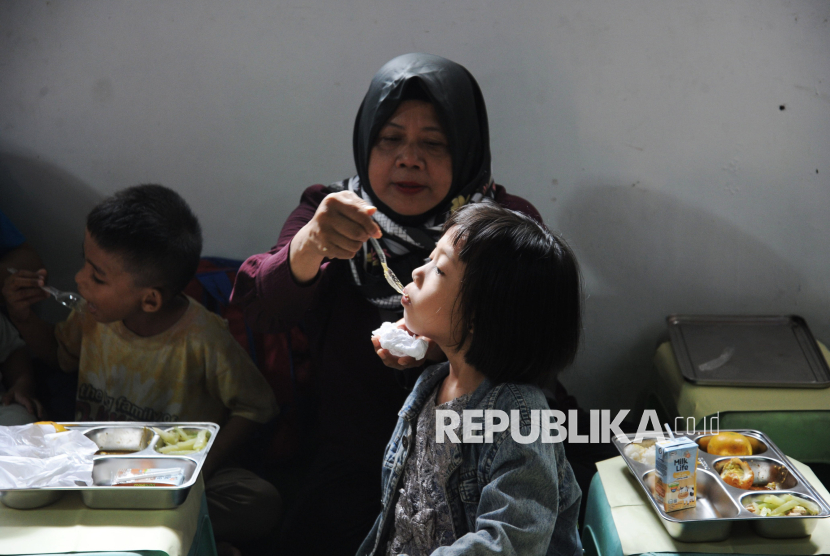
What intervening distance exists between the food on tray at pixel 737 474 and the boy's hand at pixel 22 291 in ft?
6.00

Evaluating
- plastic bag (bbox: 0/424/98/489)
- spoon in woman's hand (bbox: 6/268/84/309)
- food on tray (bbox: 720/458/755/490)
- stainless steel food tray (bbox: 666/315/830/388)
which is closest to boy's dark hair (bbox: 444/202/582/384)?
food on tray (bbox: 720/458/755/490)

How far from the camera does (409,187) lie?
1.63 meters

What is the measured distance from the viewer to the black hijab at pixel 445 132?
5.22 feet

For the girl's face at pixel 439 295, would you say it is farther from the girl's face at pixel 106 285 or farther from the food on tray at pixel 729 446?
the girl's face at pixel 106 285

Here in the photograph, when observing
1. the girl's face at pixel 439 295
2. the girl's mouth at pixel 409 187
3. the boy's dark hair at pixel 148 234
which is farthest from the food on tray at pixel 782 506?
the boy's dark hair at pixel 148 234

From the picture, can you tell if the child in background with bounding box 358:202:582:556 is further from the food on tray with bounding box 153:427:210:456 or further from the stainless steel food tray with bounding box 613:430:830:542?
the food on tray with bounding box 153:427:210:456

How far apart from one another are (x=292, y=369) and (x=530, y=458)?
3.66 feet

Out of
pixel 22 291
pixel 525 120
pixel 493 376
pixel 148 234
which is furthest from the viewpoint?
pixel 525 120

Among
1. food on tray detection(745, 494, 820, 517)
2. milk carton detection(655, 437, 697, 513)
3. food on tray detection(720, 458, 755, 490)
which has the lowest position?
food on tray detection(745, 494, 820, 517)

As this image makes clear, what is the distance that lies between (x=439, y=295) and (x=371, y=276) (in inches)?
19.4

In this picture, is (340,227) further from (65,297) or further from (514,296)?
(65,297)

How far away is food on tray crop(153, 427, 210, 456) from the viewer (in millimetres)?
1407

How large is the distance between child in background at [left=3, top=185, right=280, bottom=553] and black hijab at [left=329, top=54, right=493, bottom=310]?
472 mm

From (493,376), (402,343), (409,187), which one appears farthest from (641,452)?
(409,187)
